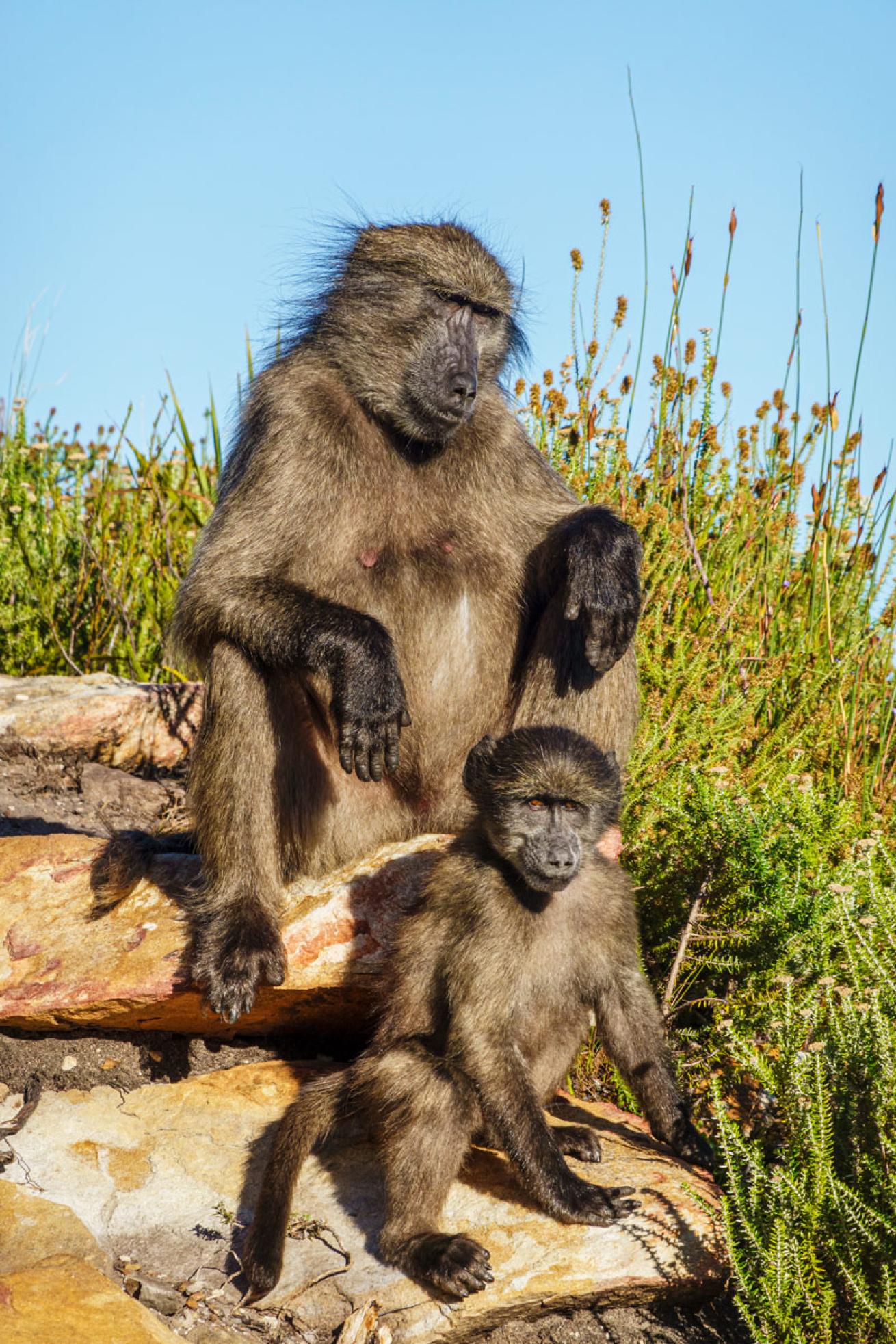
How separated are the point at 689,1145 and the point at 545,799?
36.8 inches

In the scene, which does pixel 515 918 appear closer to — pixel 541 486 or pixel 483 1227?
pixel 483 1227

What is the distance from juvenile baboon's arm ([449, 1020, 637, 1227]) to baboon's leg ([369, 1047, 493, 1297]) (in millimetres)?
53

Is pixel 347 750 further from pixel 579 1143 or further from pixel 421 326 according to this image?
pixel 421 326

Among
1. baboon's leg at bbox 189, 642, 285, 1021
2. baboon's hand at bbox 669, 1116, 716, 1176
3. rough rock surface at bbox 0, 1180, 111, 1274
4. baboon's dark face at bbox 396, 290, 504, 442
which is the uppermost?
baboon's dark face at bbox 396, 290, 504, 442

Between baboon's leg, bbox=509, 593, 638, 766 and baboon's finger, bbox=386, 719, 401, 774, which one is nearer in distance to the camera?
baboon's finger, bbox=386, 719, 401, 774

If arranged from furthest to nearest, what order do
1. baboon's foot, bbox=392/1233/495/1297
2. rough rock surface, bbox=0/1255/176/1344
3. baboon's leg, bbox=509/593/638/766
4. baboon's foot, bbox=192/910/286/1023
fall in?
baboon's leg, bbox=509/593/638/766, baboon's foot, bbox=192/910/286/1023, baboon's foot, bbox=392/1233/495/1297, rough rock surface, bbox=0/1255/176/1344

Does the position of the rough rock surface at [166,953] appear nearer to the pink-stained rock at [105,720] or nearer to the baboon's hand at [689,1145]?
the baboon's hand at [689,1145]

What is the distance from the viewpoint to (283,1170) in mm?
2934

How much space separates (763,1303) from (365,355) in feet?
8.85

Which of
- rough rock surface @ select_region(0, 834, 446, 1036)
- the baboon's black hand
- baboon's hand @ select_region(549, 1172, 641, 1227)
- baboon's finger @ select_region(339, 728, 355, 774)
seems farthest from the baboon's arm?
baboon's hand @ select_region(549, 1172, 641, 1227)

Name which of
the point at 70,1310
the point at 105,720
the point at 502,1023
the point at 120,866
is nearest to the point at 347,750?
the point at 502,1023

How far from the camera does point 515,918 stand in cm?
304

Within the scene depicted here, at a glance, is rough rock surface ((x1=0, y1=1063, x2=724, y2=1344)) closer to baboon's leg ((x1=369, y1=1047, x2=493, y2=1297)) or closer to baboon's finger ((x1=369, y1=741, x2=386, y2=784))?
baboon's leg ((x1=369, y1=1047, x2=493, y2=1297))

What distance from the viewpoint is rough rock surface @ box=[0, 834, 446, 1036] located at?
3.47m
